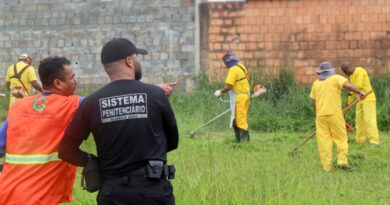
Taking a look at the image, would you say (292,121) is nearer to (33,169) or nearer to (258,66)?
(258,66)

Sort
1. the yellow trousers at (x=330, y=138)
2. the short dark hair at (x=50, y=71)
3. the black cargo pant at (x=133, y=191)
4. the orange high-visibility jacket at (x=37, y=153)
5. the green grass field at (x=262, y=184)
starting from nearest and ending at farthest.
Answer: the black cargo pant at (x=133, y=191) < the orange high-visibility jacket at (x=37, y=153) < the short dark hair at (x=50, y=71) < the green grass field at (x=262, y=184) < the yellow trousers at (x=330, y=138)

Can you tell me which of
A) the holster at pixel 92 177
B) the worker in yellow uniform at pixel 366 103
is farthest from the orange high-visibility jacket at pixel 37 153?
the worker in yellow uniform at pixel 366 103

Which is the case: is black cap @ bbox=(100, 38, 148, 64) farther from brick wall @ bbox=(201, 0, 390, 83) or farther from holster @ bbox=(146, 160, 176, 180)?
brick wall @ bbox=(201, 0, 390, 83)

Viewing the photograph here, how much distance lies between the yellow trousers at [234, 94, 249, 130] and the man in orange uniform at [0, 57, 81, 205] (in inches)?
230

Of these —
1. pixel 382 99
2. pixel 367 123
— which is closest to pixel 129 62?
pixel 367 123

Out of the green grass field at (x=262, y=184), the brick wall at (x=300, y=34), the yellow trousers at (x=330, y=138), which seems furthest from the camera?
the brick wall at (x=300, y=34)

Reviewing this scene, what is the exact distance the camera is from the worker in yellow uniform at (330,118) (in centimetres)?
705

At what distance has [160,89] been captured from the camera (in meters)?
3.03

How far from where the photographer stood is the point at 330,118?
7.18 m

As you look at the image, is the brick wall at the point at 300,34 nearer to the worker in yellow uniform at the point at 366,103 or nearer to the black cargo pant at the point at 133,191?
the worker in yellow uniform at the point at 366,103

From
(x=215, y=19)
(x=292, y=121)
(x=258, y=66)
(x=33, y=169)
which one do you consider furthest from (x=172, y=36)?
(x=33, y=169)

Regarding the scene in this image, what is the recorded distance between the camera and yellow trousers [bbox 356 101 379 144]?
891 cm

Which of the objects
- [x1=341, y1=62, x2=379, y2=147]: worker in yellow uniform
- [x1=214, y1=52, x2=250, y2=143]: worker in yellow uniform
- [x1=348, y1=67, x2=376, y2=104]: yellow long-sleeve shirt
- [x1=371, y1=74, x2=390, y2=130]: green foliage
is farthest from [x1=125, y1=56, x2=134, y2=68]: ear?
[x1=371, y1=74, x2=390, y2=130]: green foliage

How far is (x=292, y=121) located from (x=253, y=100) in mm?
1323
